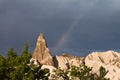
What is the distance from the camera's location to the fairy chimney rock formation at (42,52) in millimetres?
172000

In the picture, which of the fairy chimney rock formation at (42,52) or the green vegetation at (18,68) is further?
the fairy chimney rock formation at (42,52)

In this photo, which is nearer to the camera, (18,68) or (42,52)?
(18,68)

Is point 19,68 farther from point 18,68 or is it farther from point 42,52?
point 42,52

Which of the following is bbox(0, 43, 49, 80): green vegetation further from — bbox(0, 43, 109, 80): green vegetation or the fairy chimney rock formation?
the fairy chimney rock formation

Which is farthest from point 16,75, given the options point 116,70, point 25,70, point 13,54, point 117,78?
point 116,70

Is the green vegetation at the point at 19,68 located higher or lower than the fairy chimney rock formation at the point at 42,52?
lower

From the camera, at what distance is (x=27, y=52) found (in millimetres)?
70125

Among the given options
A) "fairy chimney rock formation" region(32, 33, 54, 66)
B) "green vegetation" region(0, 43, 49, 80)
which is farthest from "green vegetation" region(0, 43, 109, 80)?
"fairy chimney rock formation" region(32, 33, 54, 66)

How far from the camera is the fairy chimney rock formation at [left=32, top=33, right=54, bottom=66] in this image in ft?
564

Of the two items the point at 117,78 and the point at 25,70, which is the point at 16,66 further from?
the point at 117,78

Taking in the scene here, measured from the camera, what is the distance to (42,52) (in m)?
175

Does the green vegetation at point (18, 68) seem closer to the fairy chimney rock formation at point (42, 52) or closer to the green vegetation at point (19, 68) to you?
the green vegetation at point (19, 68)

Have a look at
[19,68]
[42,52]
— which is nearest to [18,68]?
[19,68]

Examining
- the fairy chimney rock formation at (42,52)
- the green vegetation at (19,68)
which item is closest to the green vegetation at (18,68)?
the green vegetation at (19,68)
